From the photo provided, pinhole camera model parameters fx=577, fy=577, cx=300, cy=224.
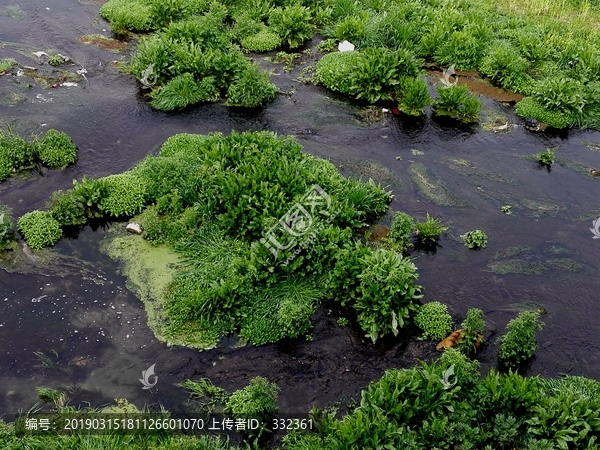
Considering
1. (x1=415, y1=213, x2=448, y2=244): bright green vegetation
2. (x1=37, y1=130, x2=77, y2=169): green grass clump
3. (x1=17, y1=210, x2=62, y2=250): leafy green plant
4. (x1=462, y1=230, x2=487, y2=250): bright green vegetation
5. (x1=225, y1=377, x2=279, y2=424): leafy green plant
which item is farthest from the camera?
(x1=37, y1=130, x2=77, y2=169): green grass clump

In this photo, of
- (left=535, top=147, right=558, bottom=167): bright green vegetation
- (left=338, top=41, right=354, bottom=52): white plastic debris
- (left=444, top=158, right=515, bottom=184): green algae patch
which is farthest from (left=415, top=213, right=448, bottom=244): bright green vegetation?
(left=338, top=41, right=354, bottom=52): white plastic debris

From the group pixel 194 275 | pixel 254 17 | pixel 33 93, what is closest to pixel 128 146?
pixel 33 93

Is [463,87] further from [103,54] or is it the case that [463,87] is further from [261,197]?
[103,54]

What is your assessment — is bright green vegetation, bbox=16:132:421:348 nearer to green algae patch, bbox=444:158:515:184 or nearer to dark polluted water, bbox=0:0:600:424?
dark polluted water, bbox=0:0:600:424

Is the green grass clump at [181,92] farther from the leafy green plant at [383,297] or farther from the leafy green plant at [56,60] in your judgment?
the leafy green plant at [383,297]

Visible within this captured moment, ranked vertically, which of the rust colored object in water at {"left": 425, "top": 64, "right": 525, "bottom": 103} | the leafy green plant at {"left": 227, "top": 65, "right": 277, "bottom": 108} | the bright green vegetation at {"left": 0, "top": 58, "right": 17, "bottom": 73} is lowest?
the bright green vegetation at {"left": 0, "top": 58, "right": 17, "bottom": 73}

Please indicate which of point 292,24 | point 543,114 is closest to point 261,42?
point 292,24

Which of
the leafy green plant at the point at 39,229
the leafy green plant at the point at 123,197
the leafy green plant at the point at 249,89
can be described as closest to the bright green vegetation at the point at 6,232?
the leafy green plant at the point at 39,229
